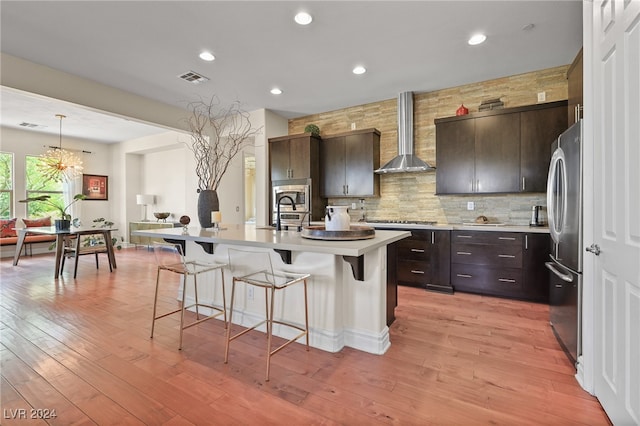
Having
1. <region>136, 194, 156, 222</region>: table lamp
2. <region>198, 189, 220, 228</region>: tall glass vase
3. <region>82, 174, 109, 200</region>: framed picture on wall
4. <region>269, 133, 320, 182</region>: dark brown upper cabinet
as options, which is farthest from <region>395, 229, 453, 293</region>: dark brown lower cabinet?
<region>82, 174, 109, 200</region>: framed picture on wall

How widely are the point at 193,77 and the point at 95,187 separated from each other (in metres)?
6.13

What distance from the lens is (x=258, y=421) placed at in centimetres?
151

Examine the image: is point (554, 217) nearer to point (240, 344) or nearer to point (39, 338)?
point (240, 344)

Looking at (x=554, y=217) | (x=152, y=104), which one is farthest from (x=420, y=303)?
(x=152, y=104)

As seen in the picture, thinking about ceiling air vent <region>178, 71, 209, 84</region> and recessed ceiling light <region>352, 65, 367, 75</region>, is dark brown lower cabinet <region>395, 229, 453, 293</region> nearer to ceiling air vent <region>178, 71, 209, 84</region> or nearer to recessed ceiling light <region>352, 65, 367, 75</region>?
recessed ceiling light <region>352, 65, 367, 75</region>

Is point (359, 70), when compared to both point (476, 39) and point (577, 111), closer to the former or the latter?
point (476, 39)

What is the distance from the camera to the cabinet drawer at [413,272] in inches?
153

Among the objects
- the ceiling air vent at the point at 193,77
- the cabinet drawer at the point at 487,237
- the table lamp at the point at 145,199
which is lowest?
the cabinet drawer at the point at 487,237

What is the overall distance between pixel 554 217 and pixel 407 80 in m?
2.54

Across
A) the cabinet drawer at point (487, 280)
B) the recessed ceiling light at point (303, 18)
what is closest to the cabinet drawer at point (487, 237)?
the cabinet drawer at point (487, 280)

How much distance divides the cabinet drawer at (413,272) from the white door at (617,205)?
86.9 inches

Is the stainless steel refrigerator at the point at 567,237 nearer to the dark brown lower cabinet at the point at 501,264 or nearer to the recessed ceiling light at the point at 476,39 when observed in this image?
the dark brown lower cabinet at the point at 501,264

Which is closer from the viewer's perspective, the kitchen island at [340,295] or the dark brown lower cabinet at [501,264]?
the kitchen island at [340,295]

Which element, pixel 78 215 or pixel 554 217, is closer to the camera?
pixel 554 217
